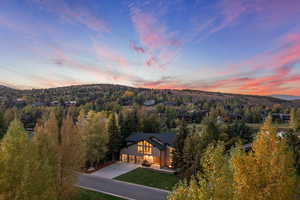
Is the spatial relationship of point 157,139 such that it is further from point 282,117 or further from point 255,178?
point 282,117

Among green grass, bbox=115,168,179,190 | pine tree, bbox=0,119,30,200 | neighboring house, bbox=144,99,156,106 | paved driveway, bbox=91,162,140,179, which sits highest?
neighboring house, bbox=144,99,156,106

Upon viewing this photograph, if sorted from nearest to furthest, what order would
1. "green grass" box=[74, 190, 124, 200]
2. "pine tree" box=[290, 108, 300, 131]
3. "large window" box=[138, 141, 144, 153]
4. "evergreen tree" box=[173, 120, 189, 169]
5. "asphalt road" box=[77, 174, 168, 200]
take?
"green grass" box=[74, 190, 124, 200] < "asphalt road" box=[77, 174, 168, 200] < "evergreen tree" box=[173, 120, 189, 169] < "large window" box=[138, 141, 144, 153] < "pine tree" box=[290, 108, 300, 131]

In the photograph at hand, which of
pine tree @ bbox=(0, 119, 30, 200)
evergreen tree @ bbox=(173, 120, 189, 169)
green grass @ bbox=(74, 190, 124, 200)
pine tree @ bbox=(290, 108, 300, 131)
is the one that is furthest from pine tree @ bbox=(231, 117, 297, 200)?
pine tree @ bbox=(290, 108, 300, 131)

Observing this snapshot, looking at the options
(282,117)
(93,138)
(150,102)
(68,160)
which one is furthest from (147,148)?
(150,102)

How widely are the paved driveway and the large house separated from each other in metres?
2.18

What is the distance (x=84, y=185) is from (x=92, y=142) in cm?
859

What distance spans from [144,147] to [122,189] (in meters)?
14.3

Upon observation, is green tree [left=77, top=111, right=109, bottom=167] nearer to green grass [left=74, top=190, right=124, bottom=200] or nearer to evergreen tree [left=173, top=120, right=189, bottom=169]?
green grass [left=74, top=190, right=124, bottom=200]

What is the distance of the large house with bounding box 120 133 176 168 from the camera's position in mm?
40000

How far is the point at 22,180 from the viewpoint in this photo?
11.2 meters

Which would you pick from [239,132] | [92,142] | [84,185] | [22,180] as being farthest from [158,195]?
[239,132]

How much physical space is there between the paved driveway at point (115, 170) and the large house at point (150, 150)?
218 centimetres

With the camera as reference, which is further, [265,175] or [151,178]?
[151,178]

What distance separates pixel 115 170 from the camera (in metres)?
37.0
